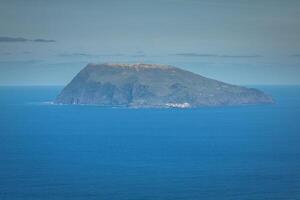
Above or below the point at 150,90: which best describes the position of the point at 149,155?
below

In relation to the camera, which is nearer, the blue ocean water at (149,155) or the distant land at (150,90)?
the blue ocean water at (149,155)

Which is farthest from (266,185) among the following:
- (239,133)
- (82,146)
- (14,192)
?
(239,133)

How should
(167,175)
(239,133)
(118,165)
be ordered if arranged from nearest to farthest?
(167,175)
(118,165)
(239,133)

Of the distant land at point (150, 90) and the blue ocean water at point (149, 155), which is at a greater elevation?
the distant land at point (150, 90)

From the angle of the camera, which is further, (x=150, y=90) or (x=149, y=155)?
Answer: (x=150, y=90)

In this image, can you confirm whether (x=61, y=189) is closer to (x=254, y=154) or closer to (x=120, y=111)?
(x=254, y=154)
